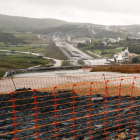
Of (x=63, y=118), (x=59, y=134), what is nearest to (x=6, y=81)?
(x=63, y=118)

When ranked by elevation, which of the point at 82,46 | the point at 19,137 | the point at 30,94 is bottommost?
the point at 19,137

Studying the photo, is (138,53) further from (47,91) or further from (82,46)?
(47,91)

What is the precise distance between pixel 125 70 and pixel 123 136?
37.5ft

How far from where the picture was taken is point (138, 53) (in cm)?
4947

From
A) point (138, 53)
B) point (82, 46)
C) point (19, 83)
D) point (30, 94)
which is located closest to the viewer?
point (30, 94)

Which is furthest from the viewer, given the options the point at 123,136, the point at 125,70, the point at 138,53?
the point at 138,53

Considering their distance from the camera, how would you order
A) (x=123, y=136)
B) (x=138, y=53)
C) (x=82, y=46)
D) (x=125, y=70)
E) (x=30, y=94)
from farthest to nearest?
(x=82, y=46) → (x=138, y=53) → (x=125, y=70) → (x=30, y=94) → (x=123, y=136)

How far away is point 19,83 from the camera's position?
40.8 ft

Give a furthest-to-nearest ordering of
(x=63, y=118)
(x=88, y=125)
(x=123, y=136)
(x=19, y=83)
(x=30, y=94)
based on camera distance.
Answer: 1. (x=19, y=83)
2. (x=30, y=94)
3. (x=63, y=118)
4. (x=88, y=125)
5. (x=123, y=136)

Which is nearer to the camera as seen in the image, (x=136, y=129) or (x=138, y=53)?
(x=136, y=129)

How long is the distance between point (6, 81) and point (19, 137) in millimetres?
7966

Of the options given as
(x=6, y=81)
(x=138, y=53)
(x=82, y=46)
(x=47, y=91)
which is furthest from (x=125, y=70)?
(x=82, y=46)

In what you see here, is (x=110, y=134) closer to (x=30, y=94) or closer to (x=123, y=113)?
(x=123, y=113)

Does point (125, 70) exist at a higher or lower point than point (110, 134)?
higher
